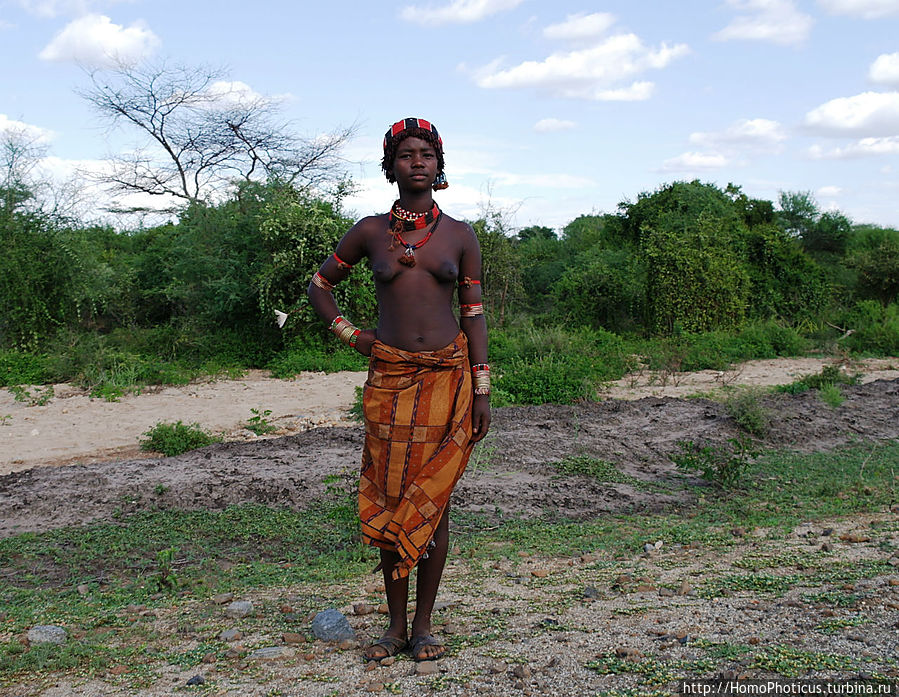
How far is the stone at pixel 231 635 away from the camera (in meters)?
3.23

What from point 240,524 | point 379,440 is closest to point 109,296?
point 240,524

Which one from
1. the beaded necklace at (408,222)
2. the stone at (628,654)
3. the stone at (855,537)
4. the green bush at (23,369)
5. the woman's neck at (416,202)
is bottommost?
the stone at (855,537)

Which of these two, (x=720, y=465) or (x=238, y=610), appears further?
(x=720, y=465)

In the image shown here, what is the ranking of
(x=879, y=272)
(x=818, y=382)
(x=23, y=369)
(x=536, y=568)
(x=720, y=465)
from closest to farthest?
(x=536, y=568) → (x=720, y=465) → (x=818, y=382) → (x=23, y=369) → (x=879, y=272)

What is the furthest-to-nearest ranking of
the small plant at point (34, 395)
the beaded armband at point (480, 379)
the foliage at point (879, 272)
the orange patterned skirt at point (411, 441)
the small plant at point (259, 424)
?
the foliage at point (879, 272), the small plant at point (34, 395), the small plant at point (259, 424), the beaded armband at point (480, 379), the orange patterned skirt at point (411, 441)

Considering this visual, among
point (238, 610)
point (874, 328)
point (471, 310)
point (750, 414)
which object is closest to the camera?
point (471, 310)

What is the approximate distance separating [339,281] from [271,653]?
1418 mm

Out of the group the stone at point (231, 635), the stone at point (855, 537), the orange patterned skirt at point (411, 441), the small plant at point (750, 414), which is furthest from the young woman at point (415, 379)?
the small plant at point (750, 414)

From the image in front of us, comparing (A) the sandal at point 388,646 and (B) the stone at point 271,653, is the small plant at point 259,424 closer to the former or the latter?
(B) the stone at point 271,653

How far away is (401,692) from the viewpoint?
2.68 meters

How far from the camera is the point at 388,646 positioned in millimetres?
2979

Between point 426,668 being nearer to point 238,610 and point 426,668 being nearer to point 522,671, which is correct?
point 522,671

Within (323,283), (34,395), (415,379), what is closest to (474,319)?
(415,379)

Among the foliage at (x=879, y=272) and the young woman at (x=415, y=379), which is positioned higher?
the foliage at (x=879, y=272)
